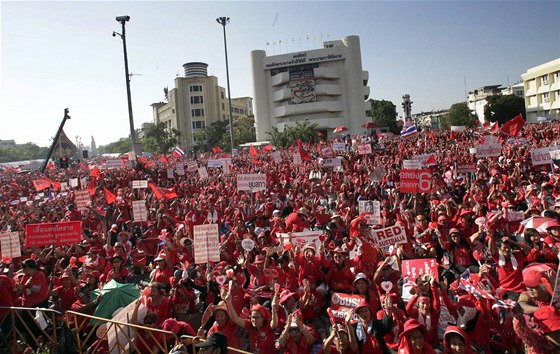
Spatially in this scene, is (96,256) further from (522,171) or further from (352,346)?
(522,171)

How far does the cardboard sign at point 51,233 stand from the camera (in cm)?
775

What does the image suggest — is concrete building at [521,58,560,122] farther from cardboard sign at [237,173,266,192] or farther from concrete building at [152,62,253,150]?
concrete building at [152,62,253,150]

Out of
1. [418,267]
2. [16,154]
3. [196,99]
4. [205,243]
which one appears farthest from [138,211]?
[16,154]

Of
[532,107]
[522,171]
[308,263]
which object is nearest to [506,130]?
[522,171]

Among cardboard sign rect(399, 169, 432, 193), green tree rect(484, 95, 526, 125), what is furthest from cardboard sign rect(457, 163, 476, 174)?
green tree rect(484, 95, 526, 125)

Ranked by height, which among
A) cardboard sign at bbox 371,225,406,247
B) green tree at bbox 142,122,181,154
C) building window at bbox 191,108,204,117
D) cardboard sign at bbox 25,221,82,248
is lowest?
cardboard sign at bbox 371,225,406,247

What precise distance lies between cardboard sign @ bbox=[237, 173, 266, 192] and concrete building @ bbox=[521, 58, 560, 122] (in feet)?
175

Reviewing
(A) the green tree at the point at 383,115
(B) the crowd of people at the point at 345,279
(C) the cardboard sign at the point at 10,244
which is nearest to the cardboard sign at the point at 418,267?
(B) the crowd of people at the point at 345,279

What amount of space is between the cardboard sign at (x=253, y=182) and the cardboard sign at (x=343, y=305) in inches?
286

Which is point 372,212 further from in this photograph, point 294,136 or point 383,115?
point 383,115

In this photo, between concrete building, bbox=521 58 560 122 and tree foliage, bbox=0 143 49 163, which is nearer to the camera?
concrete building, bbox=521 58 560 122

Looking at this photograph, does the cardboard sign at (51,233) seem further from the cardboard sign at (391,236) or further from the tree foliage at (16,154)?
the tree foliage at (16,154)

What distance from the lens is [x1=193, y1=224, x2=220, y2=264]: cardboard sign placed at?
23.3 feet

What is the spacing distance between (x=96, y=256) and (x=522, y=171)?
12151mm
